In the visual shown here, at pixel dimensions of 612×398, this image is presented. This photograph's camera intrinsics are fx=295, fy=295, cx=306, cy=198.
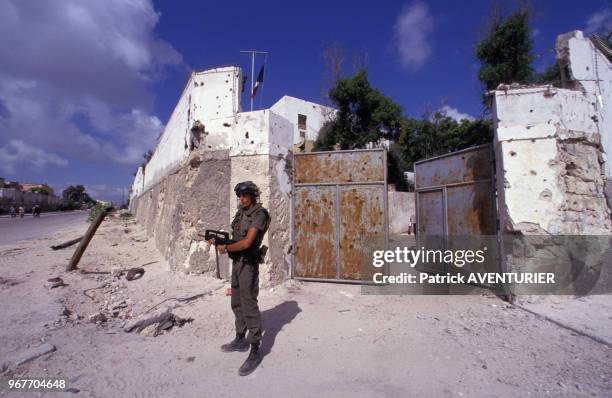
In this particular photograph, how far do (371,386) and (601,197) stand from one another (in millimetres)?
4224

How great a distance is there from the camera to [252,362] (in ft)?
7.95

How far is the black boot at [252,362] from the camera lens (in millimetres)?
2350

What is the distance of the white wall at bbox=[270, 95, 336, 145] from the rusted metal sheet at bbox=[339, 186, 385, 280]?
1968cm

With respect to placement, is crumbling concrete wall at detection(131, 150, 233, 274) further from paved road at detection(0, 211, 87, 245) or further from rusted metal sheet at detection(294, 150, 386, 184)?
paved road at detection(0, 211, 87, 245)

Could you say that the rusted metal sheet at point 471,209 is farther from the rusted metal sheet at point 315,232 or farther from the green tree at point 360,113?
the green tree at point 360,113

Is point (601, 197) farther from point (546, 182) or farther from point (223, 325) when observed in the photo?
point (223, 325)

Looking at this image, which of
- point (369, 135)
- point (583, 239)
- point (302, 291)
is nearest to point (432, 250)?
point (583, 239)

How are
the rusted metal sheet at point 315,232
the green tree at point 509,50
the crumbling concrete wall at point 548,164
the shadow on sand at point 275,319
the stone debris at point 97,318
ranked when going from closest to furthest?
the shadow on sand at point 275,319 → the stone debris at point 97,318 → the crumbling concrete wall at point 548,164 → the rusted metal sheet at point 315,232 → the green tree at point 509,50

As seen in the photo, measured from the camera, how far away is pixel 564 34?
Result: 4426 millimetres

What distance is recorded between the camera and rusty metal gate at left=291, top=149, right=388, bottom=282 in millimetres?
4824

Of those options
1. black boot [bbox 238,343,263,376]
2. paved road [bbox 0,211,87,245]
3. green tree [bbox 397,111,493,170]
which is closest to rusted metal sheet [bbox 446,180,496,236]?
black boot [bbox 238,343,263,376]

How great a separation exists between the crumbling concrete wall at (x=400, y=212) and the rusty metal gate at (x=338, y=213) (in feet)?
31.4

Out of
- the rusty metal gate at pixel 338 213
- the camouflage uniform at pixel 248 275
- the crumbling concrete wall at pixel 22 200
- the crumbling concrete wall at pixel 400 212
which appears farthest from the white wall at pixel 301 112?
the crumbling concrete wall at pixel 22 200

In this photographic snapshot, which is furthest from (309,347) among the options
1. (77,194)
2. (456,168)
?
(77,194)
